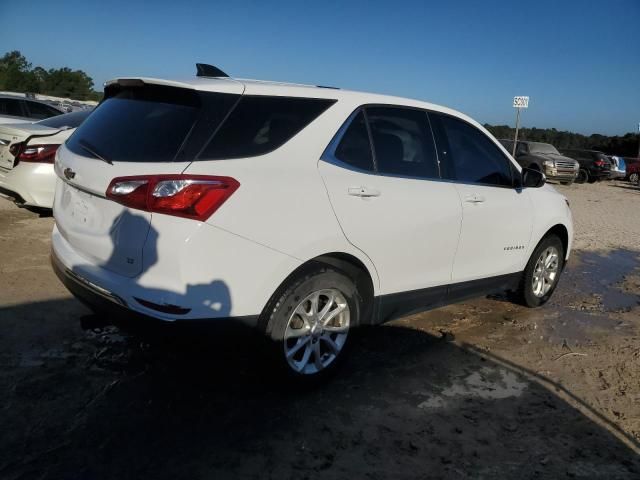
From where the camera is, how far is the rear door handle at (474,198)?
4055mm

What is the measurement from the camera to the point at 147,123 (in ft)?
9.78

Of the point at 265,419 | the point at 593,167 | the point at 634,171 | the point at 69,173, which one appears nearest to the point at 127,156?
the point at 69,173

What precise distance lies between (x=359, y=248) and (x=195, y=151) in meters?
1.13

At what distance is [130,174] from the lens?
8.98 ft

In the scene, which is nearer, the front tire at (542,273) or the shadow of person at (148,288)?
the shadow of person at (148,288)

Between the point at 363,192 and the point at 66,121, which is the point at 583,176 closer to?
the point at 66,121

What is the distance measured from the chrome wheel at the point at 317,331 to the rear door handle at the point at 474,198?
1.36 metres

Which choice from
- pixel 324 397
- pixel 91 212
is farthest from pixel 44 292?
pixel 324 397

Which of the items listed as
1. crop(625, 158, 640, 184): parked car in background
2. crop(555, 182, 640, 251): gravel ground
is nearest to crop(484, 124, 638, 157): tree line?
crop(625, 158, 640, 184): parked car in background

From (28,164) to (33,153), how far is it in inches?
6.0

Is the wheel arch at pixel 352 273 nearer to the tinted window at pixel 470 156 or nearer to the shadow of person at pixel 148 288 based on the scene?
the shadow of person at pixel 148 288

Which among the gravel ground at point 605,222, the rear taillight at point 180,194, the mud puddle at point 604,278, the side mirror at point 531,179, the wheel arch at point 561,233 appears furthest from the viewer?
the gravel ground at point 605,222

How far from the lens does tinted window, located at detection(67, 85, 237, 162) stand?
2.80 metres

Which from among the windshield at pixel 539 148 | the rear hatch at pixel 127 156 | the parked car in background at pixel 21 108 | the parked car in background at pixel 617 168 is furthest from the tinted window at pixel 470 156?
the parked car in background at pixel 617 168
